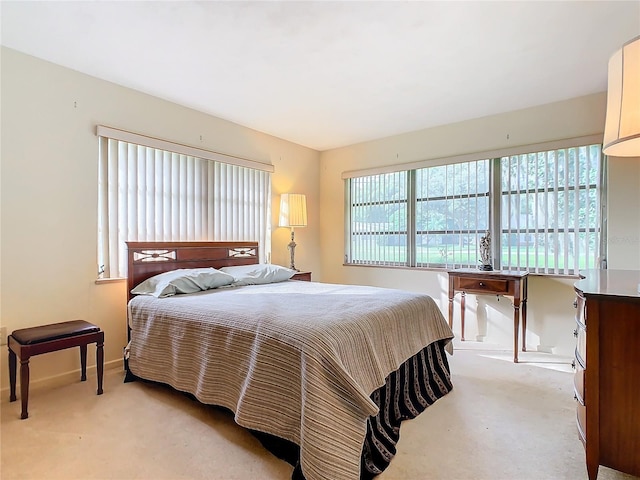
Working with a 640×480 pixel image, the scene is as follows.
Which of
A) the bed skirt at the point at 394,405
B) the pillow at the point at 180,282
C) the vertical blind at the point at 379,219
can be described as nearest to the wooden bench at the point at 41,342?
the pillow at the point at 180,282

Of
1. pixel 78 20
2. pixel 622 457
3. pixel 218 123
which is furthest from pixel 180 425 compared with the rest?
pixel 218 123

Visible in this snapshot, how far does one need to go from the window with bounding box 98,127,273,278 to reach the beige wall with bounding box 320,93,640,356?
5.27 feet

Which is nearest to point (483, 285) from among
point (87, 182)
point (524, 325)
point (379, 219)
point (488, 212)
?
point (524, 325)

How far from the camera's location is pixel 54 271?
103 inches

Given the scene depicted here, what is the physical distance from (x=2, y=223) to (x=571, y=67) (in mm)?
4420

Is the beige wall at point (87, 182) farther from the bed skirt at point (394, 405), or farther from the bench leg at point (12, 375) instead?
the bed skirt at point (394, 405)

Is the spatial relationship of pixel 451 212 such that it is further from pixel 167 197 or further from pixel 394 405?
pixel 167 197

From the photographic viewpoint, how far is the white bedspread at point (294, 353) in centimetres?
147

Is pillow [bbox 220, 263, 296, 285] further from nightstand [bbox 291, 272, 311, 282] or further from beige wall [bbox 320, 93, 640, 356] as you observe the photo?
beige wall [bbox 320, 93, 640, 356]

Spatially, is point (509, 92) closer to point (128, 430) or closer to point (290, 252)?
point (290, 252)

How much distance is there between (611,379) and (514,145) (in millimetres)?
2776

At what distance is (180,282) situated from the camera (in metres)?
2.73

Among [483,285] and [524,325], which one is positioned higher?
[483,285]

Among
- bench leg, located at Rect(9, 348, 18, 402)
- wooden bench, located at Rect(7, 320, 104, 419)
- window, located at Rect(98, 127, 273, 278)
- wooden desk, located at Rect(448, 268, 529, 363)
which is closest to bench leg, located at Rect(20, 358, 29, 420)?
wooden bench, located at Rect(7, 320, 104, 419)
